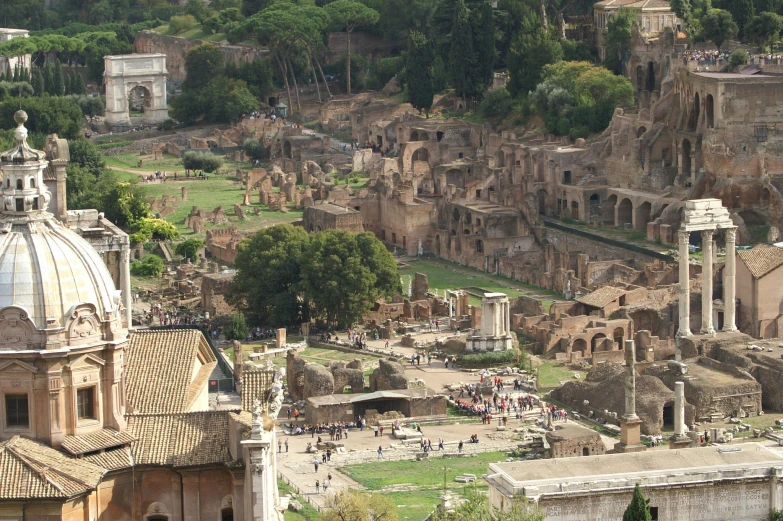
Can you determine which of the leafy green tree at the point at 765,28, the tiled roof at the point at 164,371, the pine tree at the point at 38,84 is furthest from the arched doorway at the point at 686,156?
the tiled roof at the point at 164,371

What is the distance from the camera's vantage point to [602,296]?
75.2m

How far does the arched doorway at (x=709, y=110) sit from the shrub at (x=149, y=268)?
2425 cm

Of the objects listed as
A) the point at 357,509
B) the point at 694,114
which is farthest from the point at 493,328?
the point at 357,509

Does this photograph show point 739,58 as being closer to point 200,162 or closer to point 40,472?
point 200,162

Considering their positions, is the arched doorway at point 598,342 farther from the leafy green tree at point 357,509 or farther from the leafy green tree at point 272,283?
the leafy green tree at point 357,509

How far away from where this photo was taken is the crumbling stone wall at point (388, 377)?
214 feet

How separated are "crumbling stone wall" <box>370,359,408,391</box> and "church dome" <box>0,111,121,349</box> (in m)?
29.1

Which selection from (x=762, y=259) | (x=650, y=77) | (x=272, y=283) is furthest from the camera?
(x=650, y=77)

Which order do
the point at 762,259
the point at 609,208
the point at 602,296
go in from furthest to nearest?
the point at 609,208
the point at 602,296
the point at 762,259

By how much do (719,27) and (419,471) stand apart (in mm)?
47998

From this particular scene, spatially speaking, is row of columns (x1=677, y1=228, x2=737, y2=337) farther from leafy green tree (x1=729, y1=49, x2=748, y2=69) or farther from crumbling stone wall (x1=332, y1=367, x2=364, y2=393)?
leafy green tree (x1=729, y1=49, x2=748, y2=69)

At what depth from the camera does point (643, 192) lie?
91062 millimetres

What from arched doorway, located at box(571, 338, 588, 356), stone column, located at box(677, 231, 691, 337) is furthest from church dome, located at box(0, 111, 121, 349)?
arched doorway, located at box(571, 338, 588, 356)

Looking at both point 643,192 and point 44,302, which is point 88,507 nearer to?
point 44,302
